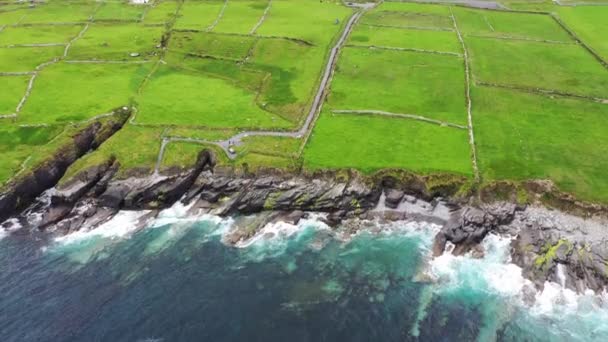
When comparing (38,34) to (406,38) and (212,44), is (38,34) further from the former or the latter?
(406,38)

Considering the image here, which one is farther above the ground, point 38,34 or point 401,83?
point 38,34

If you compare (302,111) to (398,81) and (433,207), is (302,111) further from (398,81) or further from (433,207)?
(433,207)

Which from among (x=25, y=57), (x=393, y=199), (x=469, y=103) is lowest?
(x=393, y=199)

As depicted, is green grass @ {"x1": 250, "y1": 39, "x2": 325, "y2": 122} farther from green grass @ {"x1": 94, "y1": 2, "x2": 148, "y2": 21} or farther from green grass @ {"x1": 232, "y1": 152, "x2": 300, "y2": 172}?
green grass @ {"x1": 94, "y1": 2, "x2": 148, "y2": 21}

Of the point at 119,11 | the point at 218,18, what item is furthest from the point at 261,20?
the point at 119,11

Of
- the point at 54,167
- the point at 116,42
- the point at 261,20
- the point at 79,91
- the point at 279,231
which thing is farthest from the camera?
the point at 261,20

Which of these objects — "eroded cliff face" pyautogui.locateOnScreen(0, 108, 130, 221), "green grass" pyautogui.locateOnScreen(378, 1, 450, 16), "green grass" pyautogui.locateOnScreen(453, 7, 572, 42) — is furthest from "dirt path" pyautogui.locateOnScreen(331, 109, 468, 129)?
"green grass" pyautogui.locateOnScreen(378, 1, 450, 16)

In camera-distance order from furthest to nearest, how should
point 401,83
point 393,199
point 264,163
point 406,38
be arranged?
point 406,38 < point 401,83 < point 264,163 < point 393,199
